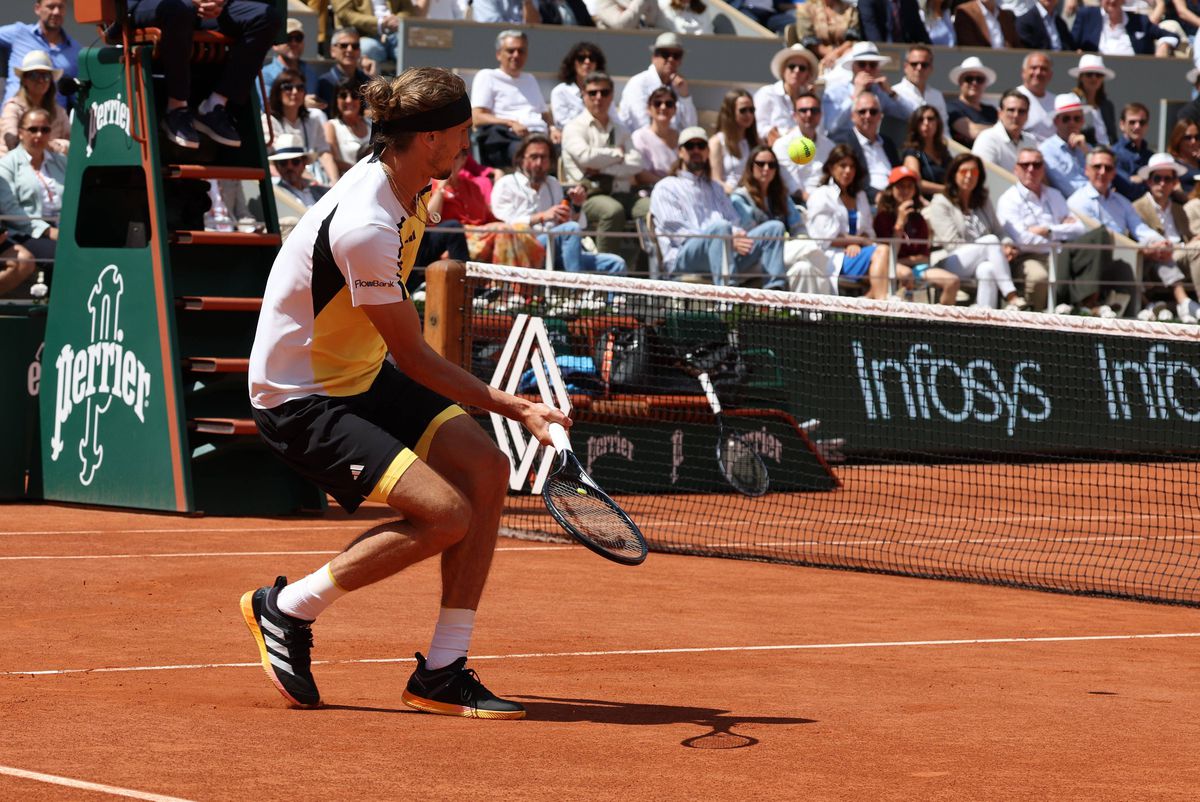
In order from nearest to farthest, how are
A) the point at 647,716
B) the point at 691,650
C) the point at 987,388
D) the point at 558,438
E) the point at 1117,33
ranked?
1. the point at 558,438
2. the point at 647,716
3. the point at 691,650
4. the point at 987,388
5. the point at 1117,33

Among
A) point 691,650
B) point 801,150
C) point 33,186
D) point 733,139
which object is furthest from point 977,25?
point 691,650

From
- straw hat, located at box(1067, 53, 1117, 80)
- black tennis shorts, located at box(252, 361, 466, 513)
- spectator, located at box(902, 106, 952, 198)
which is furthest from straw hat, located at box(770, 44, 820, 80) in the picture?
black tennis shorts, located at box(252, 361, 466, 513)

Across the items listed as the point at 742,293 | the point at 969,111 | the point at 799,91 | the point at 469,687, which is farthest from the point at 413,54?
the point at 469,687

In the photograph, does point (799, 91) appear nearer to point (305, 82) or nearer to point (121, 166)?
point (305, 82)

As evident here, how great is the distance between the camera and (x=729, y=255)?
48.4 ft

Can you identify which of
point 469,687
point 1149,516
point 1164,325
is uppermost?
point 1164,325

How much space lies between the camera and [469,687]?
5797 millimetres

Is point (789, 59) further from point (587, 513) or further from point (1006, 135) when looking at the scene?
point (587, 513)

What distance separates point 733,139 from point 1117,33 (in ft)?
26.9

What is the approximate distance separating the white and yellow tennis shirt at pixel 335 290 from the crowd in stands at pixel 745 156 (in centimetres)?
554

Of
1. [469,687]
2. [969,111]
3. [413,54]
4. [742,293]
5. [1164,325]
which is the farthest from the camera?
[969,111]

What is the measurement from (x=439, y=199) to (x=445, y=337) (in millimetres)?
3482

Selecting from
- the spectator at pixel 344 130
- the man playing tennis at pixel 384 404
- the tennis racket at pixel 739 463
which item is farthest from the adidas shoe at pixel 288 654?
the spectator at pixel 344 130

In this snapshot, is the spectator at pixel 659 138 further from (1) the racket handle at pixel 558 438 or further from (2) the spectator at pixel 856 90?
(1) the racket handle at pixel 558 438
